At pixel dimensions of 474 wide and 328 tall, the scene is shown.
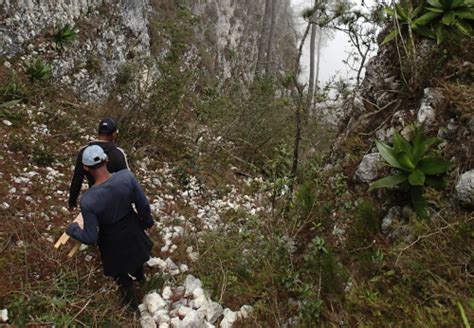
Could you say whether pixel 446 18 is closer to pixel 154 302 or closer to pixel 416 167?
A: pixel 416 167

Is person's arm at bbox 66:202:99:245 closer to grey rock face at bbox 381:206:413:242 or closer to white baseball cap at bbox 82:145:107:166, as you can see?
white baseball cap at bbox 82:145:107:166

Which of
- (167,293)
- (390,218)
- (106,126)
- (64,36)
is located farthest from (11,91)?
(390,218)

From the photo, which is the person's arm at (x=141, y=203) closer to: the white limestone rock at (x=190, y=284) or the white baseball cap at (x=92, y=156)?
the white baseball cap at (x=92, y=156)

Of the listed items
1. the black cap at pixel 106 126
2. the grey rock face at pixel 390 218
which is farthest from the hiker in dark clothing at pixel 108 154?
the grey rock face at pixel 390 218

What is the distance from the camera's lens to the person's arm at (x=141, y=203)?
359 centimetres

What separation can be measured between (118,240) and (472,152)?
3.22 meters

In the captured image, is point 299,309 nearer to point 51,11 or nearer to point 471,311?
point 471,311

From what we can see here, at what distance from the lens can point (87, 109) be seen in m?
8.43

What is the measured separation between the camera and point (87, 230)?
3.32 metres

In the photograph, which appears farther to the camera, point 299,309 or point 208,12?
point 208,12

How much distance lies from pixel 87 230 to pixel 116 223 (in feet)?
0.90

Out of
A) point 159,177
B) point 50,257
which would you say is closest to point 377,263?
point 50,257

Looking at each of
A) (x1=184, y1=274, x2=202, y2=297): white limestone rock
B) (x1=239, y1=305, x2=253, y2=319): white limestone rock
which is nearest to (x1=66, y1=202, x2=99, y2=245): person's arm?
(x1=184, y1=274, x2=202, y2=297): white limestone rock

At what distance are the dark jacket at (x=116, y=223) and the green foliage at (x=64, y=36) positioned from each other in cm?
699
